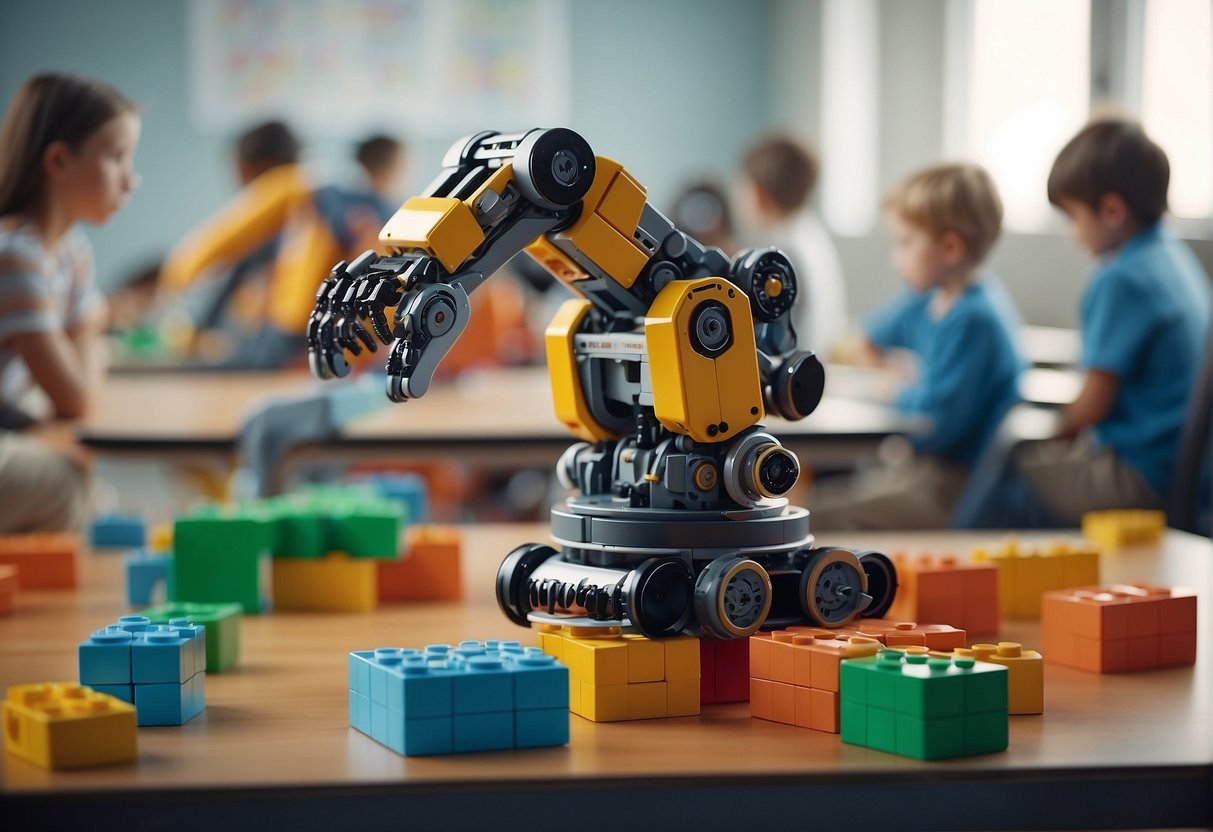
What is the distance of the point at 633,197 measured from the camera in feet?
4.19

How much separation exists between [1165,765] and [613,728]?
41 cm

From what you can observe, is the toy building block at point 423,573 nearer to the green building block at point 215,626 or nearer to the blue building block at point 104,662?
the green building block at point 215,626

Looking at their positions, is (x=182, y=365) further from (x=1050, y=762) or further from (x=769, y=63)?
(x=769, y=63)

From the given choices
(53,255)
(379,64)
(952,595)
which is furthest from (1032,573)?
(379,64)

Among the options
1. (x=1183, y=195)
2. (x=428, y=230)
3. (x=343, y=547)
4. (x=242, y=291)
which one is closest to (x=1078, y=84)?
(x=1183, y=195)

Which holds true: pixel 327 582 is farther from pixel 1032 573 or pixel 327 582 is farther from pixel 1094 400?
pixel 1094 400

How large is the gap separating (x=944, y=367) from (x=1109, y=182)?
0.55 metres

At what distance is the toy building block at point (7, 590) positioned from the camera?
5.58 ft

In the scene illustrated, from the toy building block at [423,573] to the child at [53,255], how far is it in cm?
73

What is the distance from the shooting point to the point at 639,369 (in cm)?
134

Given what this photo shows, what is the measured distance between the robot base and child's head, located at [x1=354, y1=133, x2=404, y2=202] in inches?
128

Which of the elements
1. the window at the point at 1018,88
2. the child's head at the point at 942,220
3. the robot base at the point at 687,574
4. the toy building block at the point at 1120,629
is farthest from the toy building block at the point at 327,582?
the window at the point at 1018,88

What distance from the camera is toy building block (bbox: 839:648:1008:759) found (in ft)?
3.47

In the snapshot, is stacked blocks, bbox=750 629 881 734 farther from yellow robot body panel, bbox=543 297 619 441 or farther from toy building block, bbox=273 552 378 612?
toy building block, bbox=273 552 378 612
